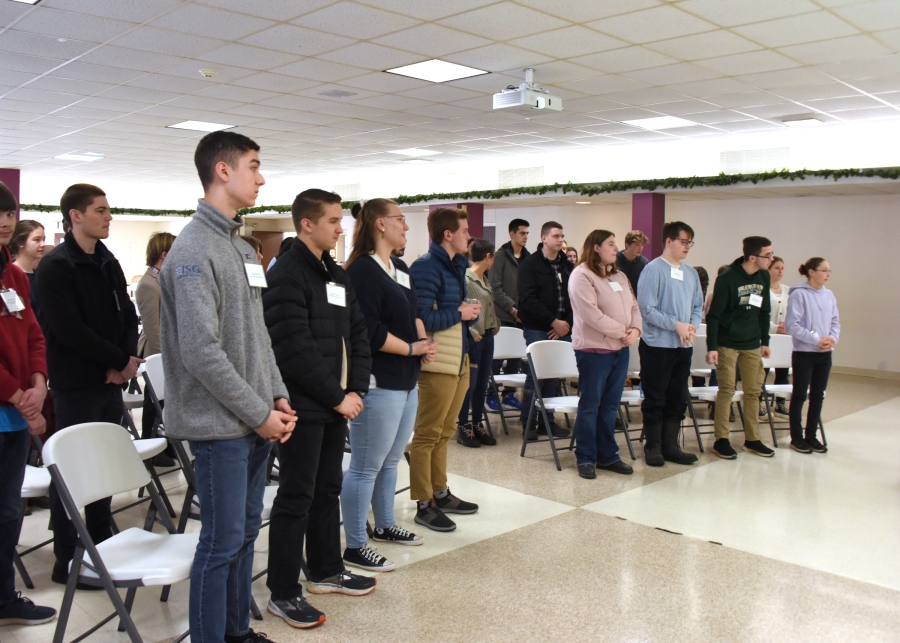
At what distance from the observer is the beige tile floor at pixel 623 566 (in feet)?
9.23

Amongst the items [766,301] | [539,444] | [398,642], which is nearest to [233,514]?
[398,642]

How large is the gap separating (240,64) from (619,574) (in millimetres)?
5345

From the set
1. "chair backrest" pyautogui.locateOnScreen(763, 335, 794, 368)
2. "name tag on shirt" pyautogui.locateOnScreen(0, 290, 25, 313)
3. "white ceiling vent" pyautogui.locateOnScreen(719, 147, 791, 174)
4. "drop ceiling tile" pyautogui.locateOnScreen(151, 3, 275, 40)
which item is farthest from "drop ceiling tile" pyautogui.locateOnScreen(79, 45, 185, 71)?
"white ceiling vent" pyautogui.locateOnScreen(719, 147, 791, 174)

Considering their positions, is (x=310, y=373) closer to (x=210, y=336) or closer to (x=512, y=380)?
(x=210, y=336)

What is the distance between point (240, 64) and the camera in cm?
653

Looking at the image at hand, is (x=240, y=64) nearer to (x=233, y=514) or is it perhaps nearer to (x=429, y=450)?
(x=429, y=450)

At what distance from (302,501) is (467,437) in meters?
3.03

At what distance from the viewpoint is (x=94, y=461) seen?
2459mm

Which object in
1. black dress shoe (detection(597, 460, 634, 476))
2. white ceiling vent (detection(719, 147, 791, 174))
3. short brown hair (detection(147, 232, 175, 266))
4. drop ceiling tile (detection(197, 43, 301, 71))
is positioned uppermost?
drop ceiling tile (detection(197, 43, 301, 71))

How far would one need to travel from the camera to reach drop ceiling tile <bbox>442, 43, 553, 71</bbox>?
599cm

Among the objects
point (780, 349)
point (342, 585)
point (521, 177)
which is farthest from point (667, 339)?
point (521, 177)

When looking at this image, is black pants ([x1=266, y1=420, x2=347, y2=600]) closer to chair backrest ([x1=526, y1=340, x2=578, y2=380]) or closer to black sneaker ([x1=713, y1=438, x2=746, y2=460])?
chair backrest ([x1=526, y1=340, x2=578, y2=380])

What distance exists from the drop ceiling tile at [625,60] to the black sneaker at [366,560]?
14.5ft

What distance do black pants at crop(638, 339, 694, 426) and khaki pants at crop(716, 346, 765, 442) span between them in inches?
14.4
